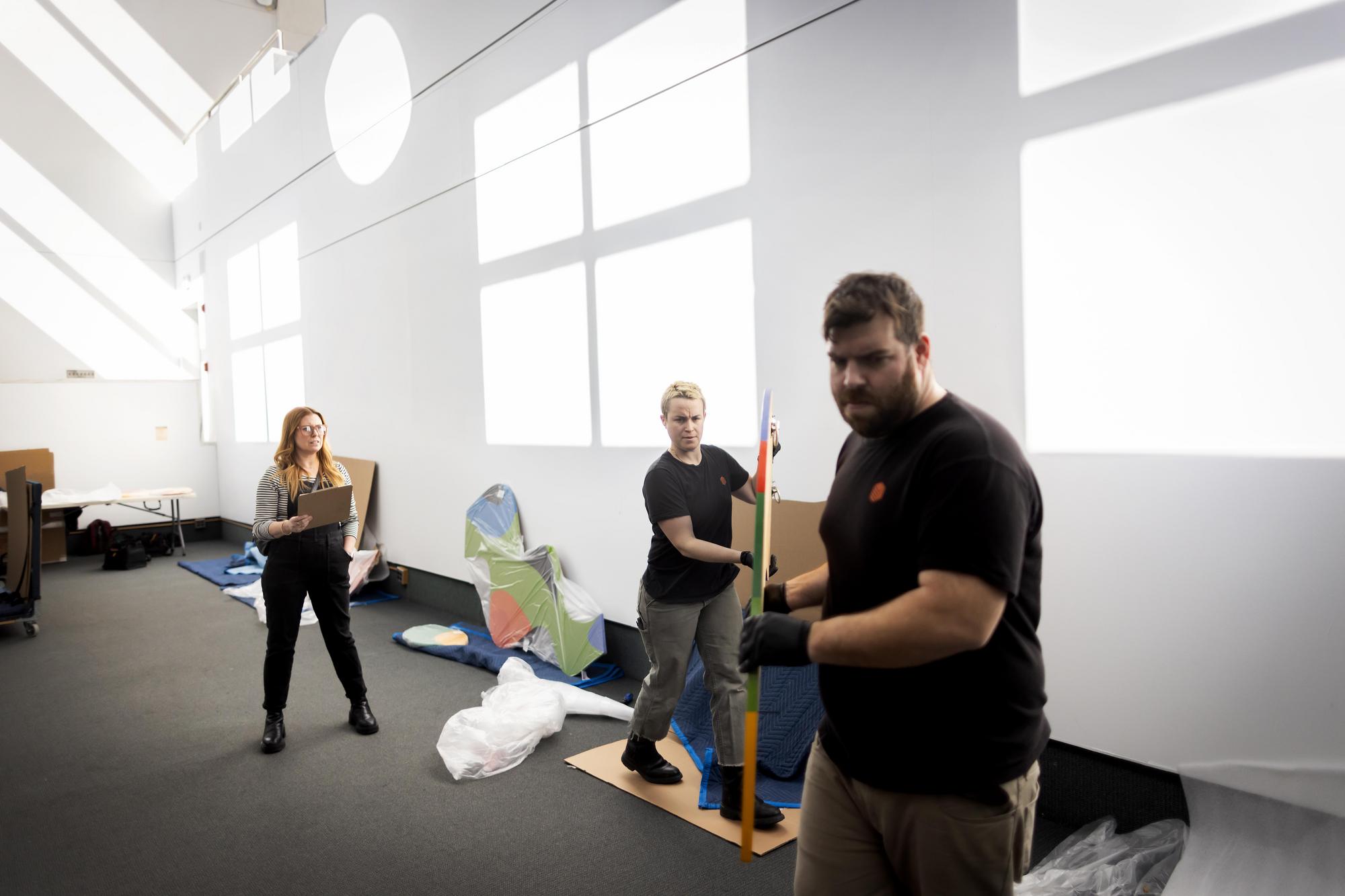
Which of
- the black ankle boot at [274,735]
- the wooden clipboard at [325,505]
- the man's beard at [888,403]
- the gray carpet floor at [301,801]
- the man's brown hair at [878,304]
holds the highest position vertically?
the man's brown hair at [878,304]

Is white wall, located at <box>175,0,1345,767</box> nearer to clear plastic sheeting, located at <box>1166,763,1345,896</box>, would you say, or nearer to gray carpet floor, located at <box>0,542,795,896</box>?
clear plastic sheeting, located at <box>1166,763,1345,896</box>

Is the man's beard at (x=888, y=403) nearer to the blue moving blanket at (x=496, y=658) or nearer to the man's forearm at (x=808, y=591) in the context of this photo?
the man's forearm at (x=808, y=591)

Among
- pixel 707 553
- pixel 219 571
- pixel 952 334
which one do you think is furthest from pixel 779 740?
pixel 219 571

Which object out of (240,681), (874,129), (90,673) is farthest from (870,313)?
(90,673)

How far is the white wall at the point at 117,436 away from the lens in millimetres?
9125

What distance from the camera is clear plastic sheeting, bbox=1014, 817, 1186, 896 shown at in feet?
7.05

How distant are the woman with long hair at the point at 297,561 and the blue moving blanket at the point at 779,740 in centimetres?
152

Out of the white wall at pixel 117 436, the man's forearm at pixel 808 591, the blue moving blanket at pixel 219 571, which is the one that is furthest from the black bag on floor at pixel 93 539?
the man's forearm at pixel 808 591

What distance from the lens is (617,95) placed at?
4086 millimetres

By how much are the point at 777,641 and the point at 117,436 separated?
10.7 meters

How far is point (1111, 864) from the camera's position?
7.36 feet

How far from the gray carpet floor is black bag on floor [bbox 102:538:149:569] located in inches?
143

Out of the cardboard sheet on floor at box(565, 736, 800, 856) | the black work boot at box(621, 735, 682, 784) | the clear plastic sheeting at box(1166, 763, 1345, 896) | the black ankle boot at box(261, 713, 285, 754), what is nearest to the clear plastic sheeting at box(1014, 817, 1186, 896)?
the clear plastic sheeting at box(1166, 763, 1345, 896)

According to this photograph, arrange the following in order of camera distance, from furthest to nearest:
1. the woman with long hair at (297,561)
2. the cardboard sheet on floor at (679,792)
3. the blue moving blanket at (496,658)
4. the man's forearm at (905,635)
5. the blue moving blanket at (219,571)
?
the blue moving blanket at (219,571)
the blue moving blanket at (496,658)
the woman with long hair at (297,561)
the cardboard sheet on floor at (679,792)
the man's forearm at (905,635)
